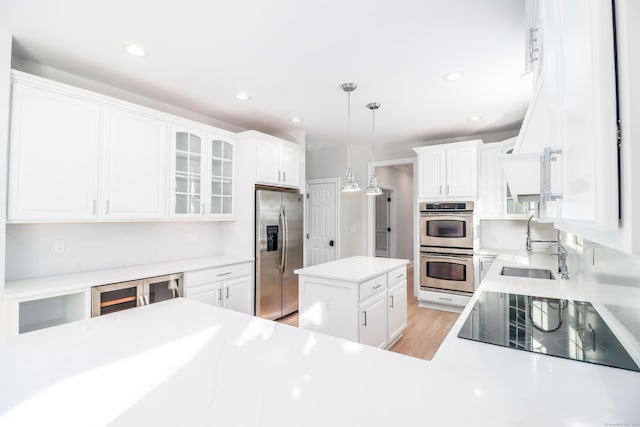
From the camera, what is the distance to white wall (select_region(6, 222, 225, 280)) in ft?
7.99

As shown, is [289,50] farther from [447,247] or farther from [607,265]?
[447,247]

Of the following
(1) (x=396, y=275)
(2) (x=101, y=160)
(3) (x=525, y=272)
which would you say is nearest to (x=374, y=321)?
(1) (x=396, y=275)

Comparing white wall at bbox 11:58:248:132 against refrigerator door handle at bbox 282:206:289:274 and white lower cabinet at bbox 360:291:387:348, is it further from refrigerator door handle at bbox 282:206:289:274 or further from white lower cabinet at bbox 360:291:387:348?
white lower cabinet at bbox 360:291:387:348

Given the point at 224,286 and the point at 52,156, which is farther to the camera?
the point at 224,286

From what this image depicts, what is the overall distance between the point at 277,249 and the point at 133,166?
1829 mm

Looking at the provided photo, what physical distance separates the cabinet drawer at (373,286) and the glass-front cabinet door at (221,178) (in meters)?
1.95

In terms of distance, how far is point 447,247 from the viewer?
14.3 ft

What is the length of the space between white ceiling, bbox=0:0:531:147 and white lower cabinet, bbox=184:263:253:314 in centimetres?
180

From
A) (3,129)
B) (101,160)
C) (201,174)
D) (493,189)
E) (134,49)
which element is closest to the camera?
(3,129)

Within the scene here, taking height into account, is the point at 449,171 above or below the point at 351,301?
above

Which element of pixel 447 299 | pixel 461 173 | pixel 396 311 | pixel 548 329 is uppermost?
pixel 461 173

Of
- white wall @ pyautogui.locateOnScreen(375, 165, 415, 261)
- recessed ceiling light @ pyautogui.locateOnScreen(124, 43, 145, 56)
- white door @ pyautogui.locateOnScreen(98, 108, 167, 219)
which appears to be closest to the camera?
recessed ceiling light @ pyautogui.locateOnScreen(124, 43, 145, 56)

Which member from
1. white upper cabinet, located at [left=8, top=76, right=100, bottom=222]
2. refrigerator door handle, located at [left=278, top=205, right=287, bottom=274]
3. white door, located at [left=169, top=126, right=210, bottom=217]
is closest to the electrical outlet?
white upper cabinet, located at [left=8, top=76, right=100, bottom=222]

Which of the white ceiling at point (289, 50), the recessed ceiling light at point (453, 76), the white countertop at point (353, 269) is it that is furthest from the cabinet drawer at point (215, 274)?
the recessed ceiling light at point (453, 76)
